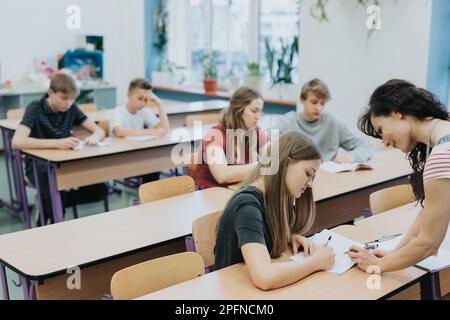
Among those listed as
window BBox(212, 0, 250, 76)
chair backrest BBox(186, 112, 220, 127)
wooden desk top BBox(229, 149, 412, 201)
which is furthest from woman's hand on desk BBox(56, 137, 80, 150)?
window BBox(212, 0, 250, 76)

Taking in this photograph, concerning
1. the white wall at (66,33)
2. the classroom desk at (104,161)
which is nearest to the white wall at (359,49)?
the classroom desk at (104,161)

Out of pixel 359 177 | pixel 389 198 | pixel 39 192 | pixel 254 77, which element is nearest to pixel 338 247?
pixel 389 198

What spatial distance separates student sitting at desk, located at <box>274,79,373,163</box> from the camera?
3515 millimetres

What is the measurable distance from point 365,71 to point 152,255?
3117mm

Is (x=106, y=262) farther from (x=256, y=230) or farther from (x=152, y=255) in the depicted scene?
(x=256, y=230)

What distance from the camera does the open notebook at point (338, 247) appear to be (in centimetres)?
185

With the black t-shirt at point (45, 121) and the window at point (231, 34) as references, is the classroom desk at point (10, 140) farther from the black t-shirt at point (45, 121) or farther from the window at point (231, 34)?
the window at point (231, 34)

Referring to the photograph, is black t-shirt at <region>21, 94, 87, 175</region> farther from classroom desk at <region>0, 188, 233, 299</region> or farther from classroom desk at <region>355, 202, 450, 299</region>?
classroom desk at <region>355, 202, 450, 299</region>

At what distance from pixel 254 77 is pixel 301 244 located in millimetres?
4187

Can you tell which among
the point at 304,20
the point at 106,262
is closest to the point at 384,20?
the point at 304,20

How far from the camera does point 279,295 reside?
1671 mm

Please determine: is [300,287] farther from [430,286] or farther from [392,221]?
[392,221]

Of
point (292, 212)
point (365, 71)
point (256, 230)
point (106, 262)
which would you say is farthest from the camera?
point (365, 71)

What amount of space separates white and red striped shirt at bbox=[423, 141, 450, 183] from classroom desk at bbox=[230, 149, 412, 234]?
4.14 feet
